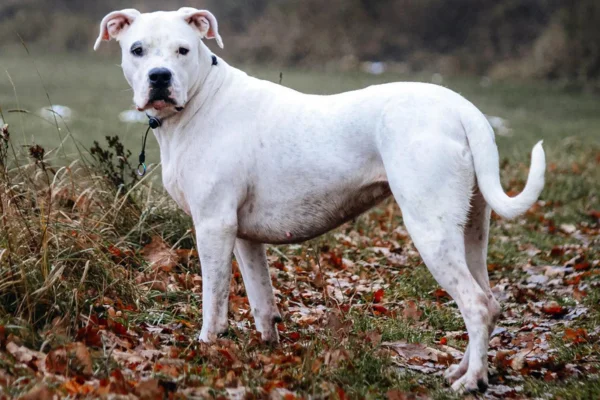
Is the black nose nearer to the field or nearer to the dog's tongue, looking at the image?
the dog's tongue

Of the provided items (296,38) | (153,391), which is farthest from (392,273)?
(296,38)

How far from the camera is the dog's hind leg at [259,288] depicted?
475 centimetres

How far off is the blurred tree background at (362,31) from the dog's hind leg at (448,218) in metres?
23.7

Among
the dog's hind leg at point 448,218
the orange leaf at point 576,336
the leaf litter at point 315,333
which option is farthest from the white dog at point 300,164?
the orange leaf at point 576,336

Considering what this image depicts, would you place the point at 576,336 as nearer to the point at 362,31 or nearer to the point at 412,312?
the point at 412,312

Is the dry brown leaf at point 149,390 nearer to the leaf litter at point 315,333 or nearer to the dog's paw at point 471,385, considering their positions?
the leaf litter at point 315,333

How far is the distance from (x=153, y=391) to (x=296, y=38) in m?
29.5

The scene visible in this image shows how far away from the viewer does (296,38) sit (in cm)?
3197

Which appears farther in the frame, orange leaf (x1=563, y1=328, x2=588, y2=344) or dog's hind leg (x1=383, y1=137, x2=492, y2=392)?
orange leaf (x1=563, y1=328, x2=588, y2=344)

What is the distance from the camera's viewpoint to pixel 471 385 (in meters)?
3.94

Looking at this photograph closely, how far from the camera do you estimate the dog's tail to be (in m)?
3.81

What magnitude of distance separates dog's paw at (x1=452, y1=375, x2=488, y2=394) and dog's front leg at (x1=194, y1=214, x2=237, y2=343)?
4.49 ft

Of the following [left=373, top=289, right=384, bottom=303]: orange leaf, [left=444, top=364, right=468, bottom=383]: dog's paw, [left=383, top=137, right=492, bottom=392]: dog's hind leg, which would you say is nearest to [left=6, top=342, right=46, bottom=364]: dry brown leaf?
[left=383, top=137, right=492, bottom=392]: dog's hind leg

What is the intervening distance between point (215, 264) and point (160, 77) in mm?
1083
